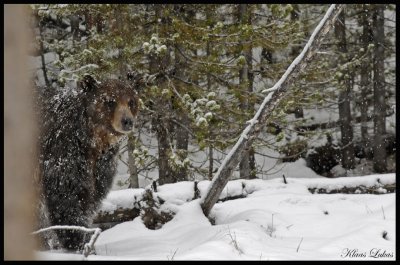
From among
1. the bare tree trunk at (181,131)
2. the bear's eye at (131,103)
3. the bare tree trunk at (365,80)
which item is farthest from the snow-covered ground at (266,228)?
the bare tree trunk at (365,80)

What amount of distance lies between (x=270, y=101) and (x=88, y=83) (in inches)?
92.4

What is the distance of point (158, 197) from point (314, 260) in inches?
119

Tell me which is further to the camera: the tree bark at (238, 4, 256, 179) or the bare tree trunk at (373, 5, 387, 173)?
the bare tree trunk at (373, 5, 387, 173)

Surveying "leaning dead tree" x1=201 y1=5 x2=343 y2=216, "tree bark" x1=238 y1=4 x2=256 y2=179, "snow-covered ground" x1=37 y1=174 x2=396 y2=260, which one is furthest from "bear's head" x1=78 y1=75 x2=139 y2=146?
"tree bark" x1=238 y1=4 x2=256 y2=179

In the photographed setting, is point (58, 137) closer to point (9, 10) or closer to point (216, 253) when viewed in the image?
point (216, 253)

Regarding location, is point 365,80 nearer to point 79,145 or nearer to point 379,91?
Result: point 379,91

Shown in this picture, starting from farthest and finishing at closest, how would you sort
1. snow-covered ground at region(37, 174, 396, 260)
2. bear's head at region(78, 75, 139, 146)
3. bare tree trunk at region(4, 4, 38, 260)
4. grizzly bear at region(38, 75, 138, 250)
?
bear's head at region(78, 75, 139, 146), grizzly bear at region(38, 75, 138, 250), snow-covered ground at region(37, 174, 396, 260), bare tree trunk at region(4, 4, 38, 260)

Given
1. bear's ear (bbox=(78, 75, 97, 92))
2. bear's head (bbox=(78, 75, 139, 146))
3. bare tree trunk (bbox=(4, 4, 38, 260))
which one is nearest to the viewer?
bare tree trunk (bbox=(4, 4, 38, 260))

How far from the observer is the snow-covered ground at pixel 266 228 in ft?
16.3

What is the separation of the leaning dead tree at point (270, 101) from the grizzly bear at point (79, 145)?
1.39 m

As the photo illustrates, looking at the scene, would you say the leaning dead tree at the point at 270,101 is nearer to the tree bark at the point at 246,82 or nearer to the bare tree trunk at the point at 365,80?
the tree bark at the point at 246,82

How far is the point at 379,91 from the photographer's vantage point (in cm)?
1716

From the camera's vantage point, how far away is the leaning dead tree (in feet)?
21.2

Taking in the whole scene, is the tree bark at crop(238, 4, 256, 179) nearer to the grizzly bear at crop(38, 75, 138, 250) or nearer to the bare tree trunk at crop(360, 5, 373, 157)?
the grizzly bear at crop(38, 75, 138, 250)
